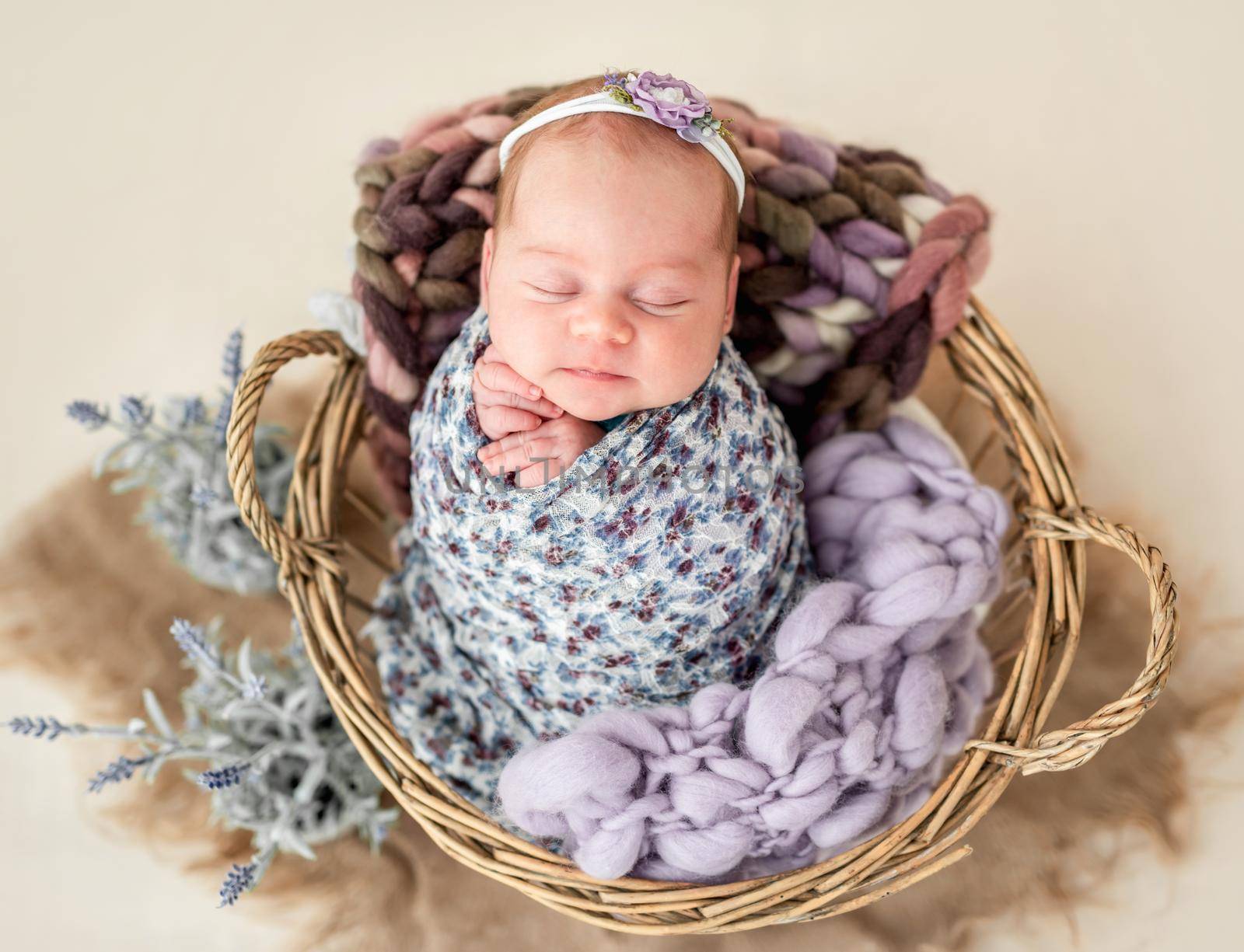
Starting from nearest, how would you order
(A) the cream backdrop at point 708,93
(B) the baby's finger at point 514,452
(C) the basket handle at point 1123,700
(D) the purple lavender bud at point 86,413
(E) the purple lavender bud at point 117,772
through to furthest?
(C) the basket handle at point 1123,700 → (B) the baby's finger at point 514,452 → (E) the purple lavender bud at point 117,772 → (D) the purple lavender bud at point 86,413 → (A) the cream backdrop at point 708,93

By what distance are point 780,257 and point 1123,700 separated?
2.03 ft

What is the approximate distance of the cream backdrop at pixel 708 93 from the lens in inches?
64.4

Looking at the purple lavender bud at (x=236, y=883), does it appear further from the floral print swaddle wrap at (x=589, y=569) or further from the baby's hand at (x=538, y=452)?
the baby's hand at (x=538, y=452)

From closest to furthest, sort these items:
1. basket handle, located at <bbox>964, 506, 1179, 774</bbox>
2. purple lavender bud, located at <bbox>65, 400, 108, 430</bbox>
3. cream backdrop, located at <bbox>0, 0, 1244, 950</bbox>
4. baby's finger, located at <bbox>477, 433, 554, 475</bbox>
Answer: basket handle, located at <bbox>964, 506, 1179, 774</bbox>
baby's finger, located at <bbox>477, 433, 554, 475</bbox>
purple lavender bud, located at <bbox>65, 400, 108, 430</bbox>
cream backdrop, located at <bbox>0, 0, 1244, 950</bbox>

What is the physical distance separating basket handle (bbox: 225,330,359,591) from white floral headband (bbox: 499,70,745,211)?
0.37 meters

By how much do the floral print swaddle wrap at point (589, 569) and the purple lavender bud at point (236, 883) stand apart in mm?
233

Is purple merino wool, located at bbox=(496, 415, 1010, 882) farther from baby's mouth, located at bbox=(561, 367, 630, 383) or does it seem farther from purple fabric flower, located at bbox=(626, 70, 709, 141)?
purple fabric flower, located at bbox=(626, 70, 709, 141)

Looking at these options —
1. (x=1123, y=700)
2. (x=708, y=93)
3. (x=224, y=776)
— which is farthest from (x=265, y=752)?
(x=708, y=93)

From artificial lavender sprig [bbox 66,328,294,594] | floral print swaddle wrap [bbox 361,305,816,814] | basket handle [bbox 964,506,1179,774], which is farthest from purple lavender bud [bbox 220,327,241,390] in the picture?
basket handle [bbox 964,506,1179,774]

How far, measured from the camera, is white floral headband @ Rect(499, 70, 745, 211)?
0.96 m

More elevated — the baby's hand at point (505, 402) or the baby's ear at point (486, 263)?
the baby's ear at point (486, 263)

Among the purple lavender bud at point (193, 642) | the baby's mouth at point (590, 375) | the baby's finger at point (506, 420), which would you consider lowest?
the purple lavender bud at point (193, 642)

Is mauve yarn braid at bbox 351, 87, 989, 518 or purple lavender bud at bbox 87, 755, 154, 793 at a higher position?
mauve yarn braid at bbox 351, 87, 989, 518

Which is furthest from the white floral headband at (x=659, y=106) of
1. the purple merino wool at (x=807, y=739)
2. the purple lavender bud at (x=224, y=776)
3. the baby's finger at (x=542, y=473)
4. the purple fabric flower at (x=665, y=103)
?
the purple lavender bud at (x=224, y=776)
